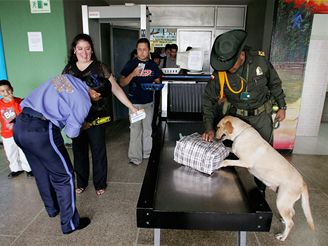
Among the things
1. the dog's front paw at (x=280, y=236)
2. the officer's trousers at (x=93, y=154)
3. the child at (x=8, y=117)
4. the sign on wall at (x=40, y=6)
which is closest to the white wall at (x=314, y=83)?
the dog's front paw at (x=280, y=236)

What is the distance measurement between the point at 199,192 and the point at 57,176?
1.00 m

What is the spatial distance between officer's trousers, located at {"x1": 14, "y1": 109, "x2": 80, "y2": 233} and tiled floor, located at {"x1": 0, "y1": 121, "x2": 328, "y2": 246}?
189 mm

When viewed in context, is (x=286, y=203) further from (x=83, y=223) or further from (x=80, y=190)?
(x=80, y=190)

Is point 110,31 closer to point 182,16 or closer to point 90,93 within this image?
point 182,16

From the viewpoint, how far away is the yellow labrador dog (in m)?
1.51

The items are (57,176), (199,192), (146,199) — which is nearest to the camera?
(146,199)

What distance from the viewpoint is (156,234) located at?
54.2 inches

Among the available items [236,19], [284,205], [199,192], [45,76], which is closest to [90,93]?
[199,192]

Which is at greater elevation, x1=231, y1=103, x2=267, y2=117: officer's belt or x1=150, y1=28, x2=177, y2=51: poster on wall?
x1=150, y1=28, x2=177, y2=51: poster on wall

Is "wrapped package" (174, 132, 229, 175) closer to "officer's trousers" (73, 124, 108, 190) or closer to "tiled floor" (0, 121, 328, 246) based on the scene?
"tiled floor" (0, 121, 328, 246)

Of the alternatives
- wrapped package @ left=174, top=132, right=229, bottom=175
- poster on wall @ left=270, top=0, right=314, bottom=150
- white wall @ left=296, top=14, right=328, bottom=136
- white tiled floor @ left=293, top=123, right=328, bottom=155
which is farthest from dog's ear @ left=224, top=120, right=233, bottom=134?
white wall @ left=296, top=14, right=328, bottom=136

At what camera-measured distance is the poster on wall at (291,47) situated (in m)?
3.20

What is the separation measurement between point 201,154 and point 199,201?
1.15 ft

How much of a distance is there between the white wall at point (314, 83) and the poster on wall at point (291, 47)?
582 millimetres
